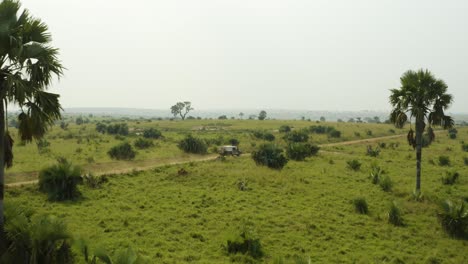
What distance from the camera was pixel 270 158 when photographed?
3612cm

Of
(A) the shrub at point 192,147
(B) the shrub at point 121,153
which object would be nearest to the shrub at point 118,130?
(A) the shrub at point 192,147

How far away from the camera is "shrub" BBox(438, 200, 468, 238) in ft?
62.6

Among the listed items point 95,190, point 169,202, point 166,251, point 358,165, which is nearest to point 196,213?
point 169,202

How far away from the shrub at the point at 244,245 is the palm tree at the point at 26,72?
29.7 ft

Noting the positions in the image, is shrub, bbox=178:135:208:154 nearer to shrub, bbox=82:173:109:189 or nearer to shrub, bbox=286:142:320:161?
shrub, bbox=286:142:320:161

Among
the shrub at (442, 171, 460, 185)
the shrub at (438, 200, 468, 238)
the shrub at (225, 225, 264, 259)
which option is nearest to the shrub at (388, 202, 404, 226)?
the shrub at (438, 200, 468, 238)

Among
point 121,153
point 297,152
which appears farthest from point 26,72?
point 297,152

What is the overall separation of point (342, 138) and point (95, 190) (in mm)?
57746

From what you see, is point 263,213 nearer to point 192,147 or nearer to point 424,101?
point 424,101

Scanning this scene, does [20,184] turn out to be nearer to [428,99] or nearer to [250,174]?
[250,174]

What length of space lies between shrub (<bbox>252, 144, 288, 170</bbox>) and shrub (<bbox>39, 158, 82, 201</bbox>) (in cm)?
1851

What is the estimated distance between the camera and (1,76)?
33.9 feet

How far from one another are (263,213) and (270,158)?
14.6 m

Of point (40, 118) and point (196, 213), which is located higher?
point (40, 118)
